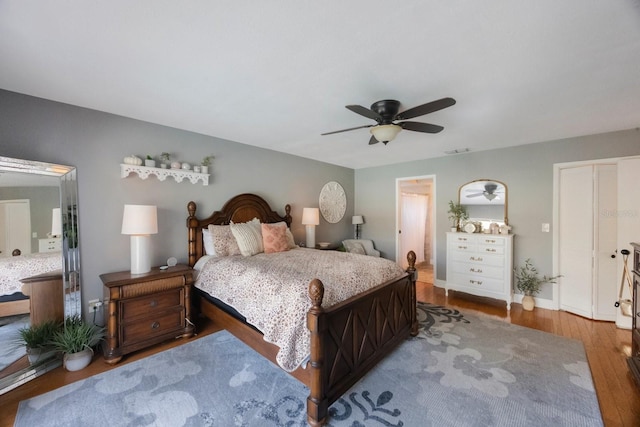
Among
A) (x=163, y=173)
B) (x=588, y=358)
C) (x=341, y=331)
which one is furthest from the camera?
(x=163, y=173)

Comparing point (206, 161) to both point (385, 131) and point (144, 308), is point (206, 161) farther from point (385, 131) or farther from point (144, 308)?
point (385, 131)

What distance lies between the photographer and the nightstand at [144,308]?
240 cm

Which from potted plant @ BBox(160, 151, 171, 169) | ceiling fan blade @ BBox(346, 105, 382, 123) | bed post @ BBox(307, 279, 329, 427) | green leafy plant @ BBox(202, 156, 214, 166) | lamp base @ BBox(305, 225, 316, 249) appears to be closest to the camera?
bed post @ BBox(307, 279, 329, 427)

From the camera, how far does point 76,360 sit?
7.56ft

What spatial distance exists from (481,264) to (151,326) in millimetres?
4553

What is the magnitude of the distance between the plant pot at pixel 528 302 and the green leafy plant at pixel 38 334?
18.8ft

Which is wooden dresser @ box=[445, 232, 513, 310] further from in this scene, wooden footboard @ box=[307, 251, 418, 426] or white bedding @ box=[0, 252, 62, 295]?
white bedding @ box=[0, 252, 62, 295]

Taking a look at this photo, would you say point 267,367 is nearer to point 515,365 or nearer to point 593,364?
point 515,365

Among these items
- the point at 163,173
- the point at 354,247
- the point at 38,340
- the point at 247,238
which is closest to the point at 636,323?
the point at 354,247

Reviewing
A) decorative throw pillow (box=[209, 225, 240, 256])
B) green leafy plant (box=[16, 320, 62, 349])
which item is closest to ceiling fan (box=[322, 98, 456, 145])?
decorative throw pillow (box=[209, 225, 240, 256])

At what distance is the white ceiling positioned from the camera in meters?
1.36

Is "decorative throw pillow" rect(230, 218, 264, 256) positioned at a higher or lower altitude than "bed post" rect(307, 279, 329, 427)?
higher

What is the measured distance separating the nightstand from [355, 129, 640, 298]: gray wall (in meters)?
4.12

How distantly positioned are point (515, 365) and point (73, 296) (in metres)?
4.30
